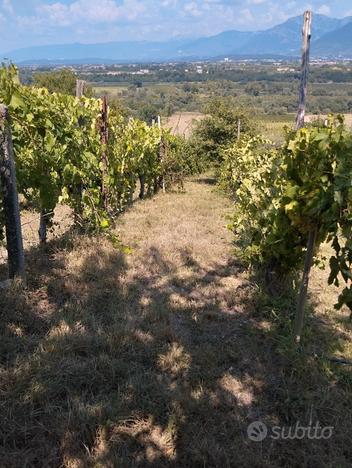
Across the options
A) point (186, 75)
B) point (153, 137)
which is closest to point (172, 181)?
point (153, 137)

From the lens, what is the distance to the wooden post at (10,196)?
145 inches

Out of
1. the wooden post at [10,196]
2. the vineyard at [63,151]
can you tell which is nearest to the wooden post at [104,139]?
the vineyard at [63,151]

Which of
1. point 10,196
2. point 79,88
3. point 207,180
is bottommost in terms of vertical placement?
point 207,180

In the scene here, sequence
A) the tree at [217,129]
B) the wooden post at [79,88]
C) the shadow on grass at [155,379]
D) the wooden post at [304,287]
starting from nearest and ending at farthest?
the shadow on grass at [155,379], the wooden post at [304,287], the wooden post at [79,88], the tree at [217,129]

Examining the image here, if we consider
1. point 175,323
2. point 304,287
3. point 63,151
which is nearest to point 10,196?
point 63,151

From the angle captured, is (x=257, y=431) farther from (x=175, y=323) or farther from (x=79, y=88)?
(x=79, y=88)

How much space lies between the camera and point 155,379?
9.65 ft

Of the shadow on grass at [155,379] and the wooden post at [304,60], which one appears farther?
the wooden post at [304,60]

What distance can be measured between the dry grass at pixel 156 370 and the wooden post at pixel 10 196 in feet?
0.96

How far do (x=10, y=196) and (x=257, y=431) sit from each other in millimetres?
2838

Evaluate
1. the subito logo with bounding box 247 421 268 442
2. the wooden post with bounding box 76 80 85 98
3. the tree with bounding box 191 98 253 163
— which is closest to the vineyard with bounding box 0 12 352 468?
the subito logo with bounding box 247 421 268 442

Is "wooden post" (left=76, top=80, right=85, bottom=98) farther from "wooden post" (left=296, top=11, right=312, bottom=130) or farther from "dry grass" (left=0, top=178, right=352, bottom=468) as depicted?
"wooden post" (left=296, top=11, right=312, bottom=130)

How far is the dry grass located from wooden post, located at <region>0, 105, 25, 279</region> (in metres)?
0.29

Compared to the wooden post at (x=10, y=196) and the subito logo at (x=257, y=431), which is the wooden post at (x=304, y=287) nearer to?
the subito logo at (x=257, y=431)
